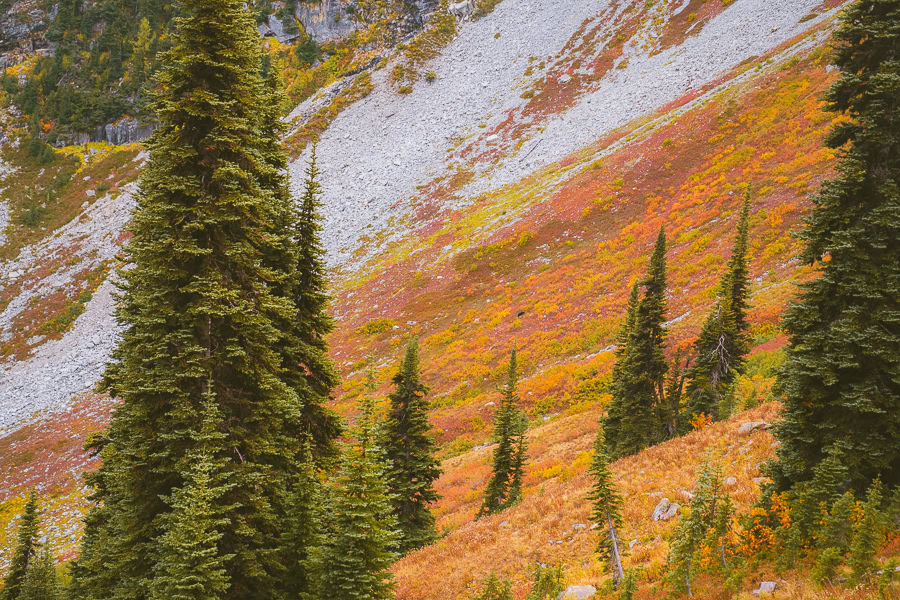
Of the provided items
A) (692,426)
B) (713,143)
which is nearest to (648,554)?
(692,426)

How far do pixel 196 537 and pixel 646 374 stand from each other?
1924 cm

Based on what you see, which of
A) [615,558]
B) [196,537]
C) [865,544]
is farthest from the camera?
[615,558]

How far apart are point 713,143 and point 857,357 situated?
160ft

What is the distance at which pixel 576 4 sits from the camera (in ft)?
288

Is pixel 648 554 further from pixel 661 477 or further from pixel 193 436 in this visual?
pixel 193 436

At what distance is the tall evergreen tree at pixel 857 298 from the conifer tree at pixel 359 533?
7.31m

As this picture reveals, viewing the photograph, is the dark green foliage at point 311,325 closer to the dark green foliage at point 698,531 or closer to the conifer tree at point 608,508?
the conifer tree at point 608,508

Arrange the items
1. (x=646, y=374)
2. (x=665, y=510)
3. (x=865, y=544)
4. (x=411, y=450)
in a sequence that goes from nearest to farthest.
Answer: (x=865, y=544), (x=665, y=510), (x=411, y=450), (x=646, y=374)

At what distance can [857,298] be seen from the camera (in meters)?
7.97

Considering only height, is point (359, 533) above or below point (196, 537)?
below

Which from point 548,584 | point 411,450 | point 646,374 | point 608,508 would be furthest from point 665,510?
point 646,374

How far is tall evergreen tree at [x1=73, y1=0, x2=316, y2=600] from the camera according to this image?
28.4ft

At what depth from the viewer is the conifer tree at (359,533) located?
8.16m

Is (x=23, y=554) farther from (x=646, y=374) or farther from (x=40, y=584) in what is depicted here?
(x=646, y=374)
